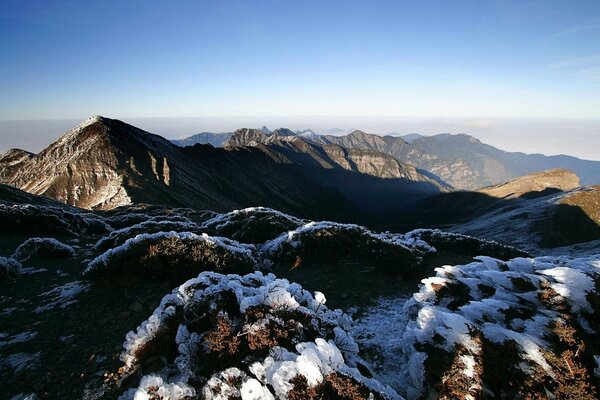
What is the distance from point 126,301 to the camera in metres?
8.98

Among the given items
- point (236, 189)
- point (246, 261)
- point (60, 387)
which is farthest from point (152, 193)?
point (60, 387)

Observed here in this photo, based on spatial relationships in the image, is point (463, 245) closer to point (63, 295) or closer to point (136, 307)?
point (136, 307)

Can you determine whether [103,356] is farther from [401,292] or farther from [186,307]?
[401,292]

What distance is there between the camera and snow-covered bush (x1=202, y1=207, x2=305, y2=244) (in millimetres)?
17875

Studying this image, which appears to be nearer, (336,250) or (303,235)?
(336,250)

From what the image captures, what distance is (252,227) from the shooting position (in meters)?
18.7

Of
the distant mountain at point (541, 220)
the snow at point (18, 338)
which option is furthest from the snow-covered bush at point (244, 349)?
the distant mountain at point (541, 220)

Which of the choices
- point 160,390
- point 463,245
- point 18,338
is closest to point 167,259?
point 18,338

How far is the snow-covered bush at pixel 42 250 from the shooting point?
12.9m

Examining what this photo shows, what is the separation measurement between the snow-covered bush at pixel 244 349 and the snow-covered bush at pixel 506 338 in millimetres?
1215

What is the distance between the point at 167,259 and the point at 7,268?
199 inches

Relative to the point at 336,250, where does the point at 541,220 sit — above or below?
below

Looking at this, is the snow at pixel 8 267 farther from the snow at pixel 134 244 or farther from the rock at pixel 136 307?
the rock at pixel 136 307

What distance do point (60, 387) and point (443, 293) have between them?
851 cm
